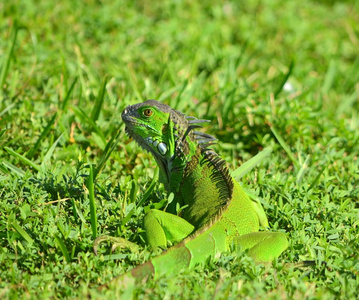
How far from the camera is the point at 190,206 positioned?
12.3 ft

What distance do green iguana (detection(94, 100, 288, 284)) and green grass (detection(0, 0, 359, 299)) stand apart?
0.37 feet

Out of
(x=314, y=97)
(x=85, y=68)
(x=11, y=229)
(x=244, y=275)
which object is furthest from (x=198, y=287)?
(x=314, y=97)

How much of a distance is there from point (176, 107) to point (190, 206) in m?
1.85

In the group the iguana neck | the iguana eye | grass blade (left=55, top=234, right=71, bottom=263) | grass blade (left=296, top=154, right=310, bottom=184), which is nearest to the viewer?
grass blade (left=55, top=234, right=71, bottom=263)

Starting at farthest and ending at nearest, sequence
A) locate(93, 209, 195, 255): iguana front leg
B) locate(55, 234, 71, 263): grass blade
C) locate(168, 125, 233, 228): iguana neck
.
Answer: locate(168, 125, 233, 228): iguana neck < locate(93, 209, 195, 255): iguana front leg < locate(55, 234, 71, 263): grass blade

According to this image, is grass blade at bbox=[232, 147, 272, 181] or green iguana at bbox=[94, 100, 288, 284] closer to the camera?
green iguana at bbox=[94, 100, 288, 284]

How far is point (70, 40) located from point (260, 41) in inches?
114

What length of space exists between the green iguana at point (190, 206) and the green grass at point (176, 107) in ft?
0.37

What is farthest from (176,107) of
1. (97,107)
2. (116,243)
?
(116,243)

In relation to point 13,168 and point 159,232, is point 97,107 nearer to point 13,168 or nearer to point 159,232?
point 13,168

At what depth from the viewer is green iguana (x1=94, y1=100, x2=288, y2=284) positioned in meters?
3.10

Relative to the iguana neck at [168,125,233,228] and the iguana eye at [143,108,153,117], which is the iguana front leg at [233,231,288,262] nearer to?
the iguana neck at [168,125,233,228]

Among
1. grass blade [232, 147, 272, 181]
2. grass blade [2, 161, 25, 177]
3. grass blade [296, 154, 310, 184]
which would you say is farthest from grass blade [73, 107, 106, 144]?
grass blade [296, 154, 310, 184]

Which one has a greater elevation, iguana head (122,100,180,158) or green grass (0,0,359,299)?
iguana head (122,100,180,158)
